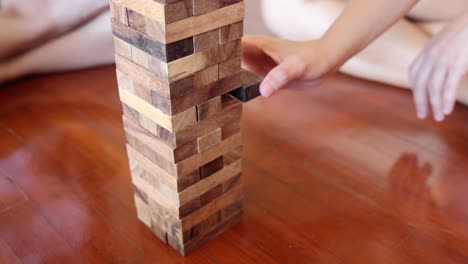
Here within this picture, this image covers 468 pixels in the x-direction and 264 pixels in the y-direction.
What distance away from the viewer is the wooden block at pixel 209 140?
713 millimetres

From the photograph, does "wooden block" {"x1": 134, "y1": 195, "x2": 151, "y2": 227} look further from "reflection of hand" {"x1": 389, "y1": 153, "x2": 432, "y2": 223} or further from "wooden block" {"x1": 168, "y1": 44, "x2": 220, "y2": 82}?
"reflection of hand" {"x1": 389, "y1": 153, "x2": 432, "y2": 223}

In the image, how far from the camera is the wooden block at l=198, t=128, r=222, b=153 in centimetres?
71

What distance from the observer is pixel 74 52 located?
1276mm

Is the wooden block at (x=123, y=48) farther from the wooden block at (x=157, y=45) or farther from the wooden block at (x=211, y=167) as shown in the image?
the wooden block at (x=211, y=167)

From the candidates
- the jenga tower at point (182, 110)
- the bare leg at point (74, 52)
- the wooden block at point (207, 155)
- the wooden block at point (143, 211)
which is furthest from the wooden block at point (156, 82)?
the bare leg at point (74, 52)

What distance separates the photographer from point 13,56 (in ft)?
4.08

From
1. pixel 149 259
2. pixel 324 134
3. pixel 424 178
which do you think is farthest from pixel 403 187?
pixel 149 259

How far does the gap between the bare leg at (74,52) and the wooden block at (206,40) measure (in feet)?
2.24

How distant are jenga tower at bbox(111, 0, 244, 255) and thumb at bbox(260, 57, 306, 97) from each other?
40mm

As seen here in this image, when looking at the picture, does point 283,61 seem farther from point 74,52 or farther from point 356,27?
point 74,52

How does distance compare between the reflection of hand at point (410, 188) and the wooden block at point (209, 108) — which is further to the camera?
the reflection of hand at point (410, 188)

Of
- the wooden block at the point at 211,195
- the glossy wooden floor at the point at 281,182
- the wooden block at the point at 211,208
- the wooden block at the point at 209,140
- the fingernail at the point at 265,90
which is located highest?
the fingernail at the point at 265,90

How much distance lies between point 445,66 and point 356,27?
145mm

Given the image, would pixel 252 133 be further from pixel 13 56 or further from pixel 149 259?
pixel 13 56
